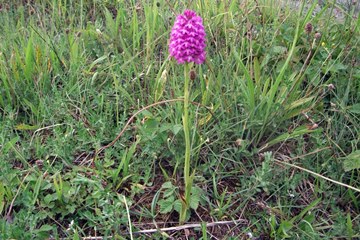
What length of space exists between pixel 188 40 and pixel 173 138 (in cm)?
51

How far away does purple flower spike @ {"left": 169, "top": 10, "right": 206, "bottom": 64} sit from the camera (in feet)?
4.00

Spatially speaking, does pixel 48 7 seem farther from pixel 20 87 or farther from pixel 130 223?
pixel 130 223

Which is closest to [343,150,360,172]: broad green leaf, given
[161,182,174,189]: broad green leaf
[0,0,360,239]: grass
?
[0,0,360,239]: grass

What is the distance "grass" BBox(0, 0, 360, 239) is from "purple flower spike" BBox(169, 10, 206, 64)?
0.79 feet

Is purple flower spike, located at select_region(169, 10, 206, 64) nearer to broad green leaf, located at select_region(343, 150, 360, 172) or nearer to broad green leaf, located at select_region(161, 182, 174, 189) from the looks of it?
broad green leaf, located at select_region(161, 182, 174, 189)

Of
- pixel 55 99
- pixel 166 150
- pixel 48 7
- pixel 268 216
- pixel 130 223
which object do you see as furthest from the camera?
pixel 48 7

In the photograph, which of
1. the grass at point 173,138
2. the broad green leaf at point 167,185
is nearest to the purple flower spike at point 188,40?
the grass at point 173,138

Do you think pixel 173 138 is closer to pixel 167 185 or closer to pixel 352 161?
pixel 167 185

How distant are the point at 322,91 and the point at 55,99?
111 centimetres

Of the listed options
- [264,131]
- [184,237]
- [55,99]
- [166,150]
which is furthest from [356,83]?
[55,99]

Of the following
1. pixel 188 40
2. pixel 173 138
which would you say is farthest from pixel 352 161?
pixel 188 40

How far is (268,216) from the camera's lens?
1.55m

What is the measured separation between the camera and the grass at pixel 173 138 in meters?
1.51

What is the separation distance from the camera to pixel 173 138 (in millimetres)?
1647
